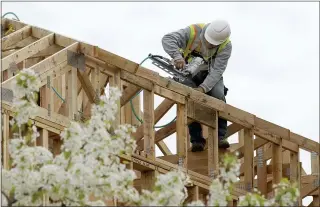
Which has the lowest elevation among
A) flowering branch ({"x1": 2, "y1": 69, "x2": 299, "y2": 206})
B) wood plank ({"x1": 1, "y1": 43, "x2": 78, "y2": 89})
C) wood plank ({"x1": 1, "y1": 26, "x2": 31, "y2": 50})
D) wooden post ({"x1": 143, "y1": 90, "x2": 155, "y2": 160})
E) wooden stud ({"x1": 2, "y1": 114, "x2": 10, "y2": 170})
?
flowering branch ({"x1": 2, "y1": 69, "x2": 299, "y2": 206})

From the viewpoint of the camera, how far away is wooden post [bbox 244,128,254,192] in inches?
734

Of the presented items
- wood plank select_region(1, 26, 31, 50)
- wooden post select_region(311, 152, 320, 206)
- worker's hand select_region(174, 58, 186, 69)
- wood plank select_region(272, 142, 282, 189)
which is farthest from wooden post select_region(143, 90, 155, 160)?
wooden post select_region(311, 152, 320, 206)

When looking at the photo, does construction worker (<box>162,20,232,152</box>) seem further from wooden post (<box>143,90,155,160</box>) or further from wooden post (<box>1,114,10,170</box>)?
wooden post (<box>1,114,10,170</box>)

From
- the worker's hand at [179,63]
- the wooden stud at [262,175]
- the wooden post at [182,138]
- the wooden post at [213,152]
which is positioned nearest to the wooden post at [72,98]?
the wooden post at [182,138]

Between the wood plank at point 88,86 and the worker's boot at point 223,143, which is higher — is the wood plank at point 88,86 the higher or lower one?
the higher one

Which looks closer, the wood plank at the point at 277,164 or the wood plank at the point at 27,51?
the wood plank at the point at 27,51

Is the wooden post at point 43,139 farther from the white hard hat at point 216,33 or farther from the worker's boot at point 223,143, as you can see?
the white hard hat at point 216,33

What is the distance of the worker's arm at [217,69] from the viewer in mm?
19234

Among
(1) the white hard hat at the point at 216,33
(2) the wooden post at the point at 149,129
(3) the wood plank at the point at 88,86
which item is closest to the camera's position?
(2) the wooden post at the point at 149,129

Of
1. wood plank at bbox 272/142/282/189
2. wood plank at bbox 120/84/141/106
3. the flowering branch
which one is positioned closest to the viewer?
the flowering branch

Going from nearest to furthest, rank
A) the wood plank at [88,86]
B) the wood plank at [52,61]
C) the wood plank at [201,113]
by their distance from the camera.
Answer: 1. the wood plank at [52,61]
2. the wood plank at [88,86]
3. the wood plank at [201,113]

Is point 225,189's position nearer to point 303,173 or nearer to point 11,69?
point 11,69

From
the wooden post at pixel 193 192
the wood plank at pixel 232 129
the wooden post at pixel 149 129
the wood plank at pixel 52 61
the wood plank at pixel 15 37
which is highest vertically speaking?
the wood plank at pixel 15 37

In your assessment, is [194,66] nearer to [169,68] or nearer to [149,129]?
[169,68]
